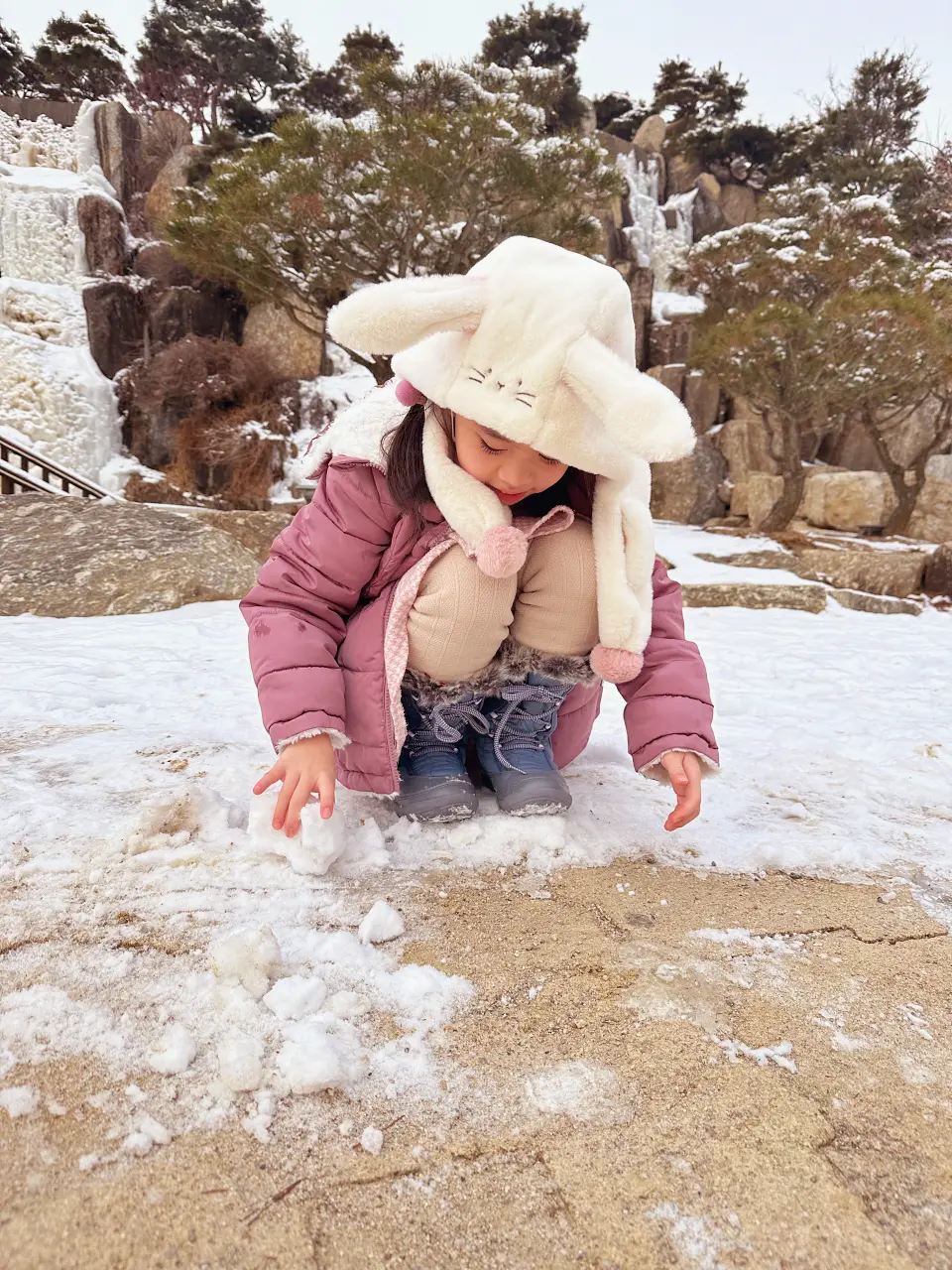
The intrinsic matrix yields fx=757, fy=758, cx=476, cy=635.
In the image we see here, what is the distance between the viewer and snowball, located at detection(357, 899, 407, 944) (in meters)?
0.81

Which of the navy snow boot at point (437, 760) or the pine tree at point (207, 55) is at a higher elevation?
the pine tree at point (207, 55)

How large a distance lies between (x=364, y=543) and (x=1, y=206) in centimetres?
1247

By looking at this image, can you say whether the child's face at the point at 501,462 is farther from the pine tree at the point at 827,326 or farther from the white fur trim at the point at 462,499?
the pine tree at the point at 827,326

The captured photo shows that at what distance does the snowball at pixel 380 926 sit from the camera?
2.65 ft

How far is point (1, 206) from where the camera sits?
1027 centimetres

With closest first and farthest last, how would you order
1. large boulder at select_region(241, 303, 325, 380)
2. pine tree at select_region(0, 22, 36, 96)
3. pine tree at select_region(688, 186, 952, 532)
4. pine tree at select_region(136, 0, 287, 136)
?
pine tree at select_region(688, 186, 952, 532)
large boulder at select_region(241, 303, 325, 380)
pine tree at select_region(0, 22, 36, 96)
pine tree at select_region(136, 0, 287, 136)

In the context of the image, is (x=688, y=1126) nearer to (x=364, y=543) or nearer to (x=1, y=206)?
(x=364, y=543)

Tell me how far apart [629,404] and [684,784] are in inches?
19.6

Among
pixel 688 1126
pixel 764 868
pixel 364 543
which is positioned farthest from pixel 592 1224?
pixel 364 543

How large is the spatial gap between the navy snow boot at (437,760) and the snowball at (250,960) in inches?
15.3

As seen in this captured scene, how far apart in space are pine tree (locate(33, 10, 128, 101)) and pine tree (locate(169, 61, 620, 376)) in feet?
30.0

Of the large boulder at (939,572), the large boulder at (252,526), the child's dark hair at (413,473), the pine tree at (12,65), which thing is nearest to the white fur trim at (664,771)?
the child's dark hair at (413,473)

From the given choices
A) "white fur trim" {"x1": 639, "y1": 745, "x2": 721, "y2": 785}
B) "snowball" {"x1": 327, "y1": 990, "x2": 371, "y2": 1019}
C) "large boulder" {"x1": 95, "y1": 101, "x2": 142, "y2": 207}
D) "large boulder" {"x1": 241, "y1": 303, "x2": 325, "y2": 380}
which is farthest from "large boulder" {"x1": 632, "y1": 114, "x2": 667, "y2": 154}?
"snowball" {"x1": 327, "y1": 990, "x2": 371, "y2": 1019}

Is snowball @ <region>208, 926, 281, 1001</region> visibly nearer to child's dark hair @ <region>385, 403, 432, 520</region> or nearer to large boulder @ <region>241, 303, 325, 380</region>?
child's dark hair @ <region>385, 403, 432, 520</region>
